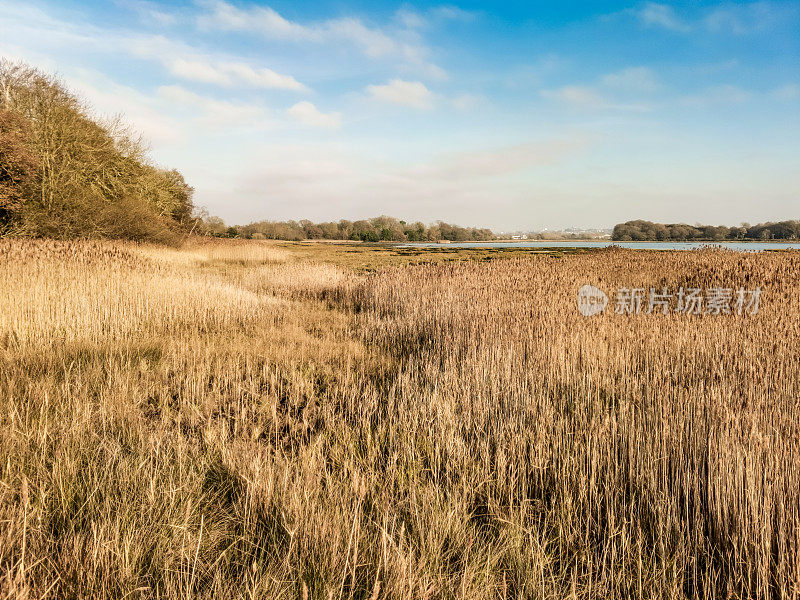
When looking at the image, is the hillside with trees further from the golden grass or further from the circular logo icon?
the circular logo icon

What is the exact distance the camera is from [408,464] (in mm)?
3168

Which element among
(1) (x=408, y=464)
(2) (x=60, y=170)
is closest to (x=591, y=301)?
(1) (x=408, y=464)

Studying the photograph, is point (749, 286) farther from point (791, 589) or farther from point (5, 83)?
point (5, 83)

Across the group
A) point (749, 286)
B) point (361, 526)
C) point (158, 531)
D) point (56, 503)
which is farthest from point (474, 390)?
point (749, 286)

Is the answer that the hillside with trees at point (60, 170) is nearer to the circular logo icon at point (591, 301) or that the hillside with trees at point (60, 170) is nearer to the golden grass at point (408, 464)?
the golden grass at point (408, 464)

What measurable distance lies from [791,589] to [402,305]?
840cm

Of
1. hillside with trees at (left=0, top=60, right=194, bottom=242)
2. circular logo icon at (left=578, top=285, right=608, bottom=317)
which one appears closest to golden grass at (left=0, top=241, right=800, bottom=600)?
circular logo icon at (left=578, top=285, right=608, bottom=317)

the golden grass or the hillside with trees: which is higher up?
the hillside with trees

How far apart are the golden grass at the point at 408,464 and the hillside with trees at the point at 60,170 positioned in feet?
51.6

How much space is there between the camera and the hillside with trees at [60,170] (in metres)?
18.5

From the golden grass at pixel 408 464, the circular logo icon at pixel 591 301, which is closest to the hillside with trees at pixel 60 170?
the golden grass at pixel 408 464

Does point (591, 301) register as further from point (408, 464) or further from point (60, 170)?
point (60, 170)

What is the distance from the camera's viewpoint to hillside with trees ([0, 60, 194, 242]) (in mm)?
18516

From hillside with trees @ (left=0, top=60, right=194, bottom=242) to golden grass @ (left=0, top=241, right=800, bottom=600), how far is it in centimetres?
1573
